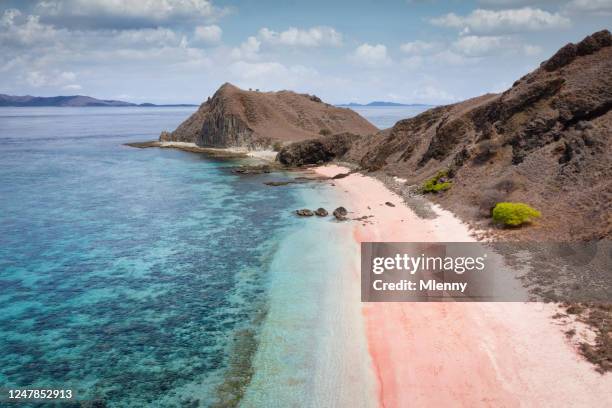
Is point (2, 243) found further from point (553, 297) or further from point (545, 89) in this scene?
point (545, 89)

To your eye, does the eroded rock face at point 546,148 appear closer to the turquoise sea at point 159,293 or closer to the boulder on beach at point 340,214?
the boulder on beach at point 340,214

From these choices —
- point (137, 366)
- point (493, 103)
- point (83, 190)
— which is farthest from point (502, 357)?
point (83, 190)

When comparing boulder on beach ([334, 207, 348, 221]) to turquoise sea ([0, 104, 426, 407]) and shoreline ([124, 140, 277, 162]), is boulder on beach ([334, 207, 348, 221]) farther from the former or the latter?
shoreline ([124, 140, 277, 162])

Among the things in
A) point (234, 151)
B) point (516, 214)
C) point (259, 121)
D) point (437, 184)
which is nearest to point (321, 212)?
point (437, 184)

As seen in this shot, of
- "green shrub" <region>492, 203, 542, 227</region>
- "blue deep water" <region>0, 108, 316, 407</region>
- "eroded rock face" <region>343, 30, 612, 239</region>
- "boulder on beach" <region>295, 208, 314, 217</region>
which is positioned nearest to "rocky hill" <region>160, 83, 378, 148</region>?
"blue deep water" <region>0, 108, 316, 407</region>

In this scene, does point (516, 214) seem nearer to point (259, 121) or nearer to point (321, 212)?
point (321, 212)
